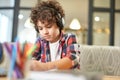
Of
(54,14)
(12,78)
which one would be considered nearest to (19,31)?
(54,14)

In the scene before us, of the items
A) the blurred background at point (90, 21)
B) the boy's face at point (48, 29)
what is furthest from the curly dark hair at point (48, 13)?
the blurred background at point (90, 21)

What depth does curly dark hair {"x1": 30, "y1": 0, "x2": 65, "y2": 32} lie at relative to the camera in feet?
3.70

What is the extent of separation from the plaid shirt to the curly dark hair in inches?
2.9

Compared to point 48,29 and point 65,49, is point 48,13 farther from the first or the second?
point 65,49

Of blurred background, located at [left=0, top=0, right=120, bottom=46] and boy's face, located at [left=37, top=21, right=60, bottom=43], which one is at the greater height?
blurred background, located at [left=0, top=0, right=120, bottom=46]

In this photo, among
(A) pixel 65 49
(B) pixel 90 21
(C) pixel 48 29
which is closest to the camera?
(C) pixel 48 29

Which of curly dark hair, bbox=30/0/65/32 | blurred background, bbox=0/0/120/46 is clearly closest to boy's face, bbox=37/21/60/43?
curly dark hair, bbox=30/0/65/32

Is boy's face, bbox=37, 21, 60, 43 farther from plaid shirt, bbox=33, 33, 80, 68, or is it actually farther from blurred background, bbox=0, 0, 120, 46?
blurred background, bbox=0, 0, 120, 46

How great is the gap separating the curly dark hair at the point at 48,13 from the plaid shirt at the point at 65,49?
7 cm

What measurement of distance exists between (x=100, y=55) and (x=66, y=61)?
2.04 ft

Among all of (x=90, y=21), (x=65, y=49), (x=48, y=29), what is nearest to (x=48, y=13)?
(x=48, y=29)

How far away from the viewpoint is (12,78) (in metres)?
0.42

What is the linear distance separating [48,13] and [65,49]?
0.72 feet

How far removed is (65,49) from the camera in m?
1.22
